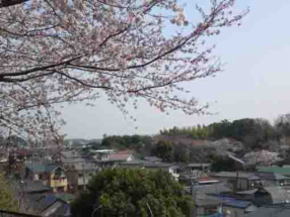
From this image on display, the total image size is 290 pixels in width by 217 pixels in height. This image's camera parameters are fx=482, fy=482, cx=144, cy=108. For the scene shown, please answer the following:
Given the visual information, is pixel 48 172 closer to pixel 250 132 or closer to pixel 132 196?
pixel 132 196

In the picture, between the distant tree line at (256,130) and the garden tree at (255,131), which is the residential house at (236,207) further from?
the garden tree at (255,131)

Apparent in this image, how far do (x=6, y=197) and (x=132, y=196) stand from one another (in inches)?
298

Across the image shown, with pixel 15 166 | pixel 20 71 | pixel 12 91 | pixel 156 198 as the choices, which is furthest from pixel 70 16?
pixel 156 198

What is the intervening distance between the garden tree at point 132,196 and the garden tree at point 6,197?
20.5 ft

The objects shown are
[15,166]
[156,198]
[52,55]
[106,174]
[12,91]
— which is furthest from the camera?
[106,174]

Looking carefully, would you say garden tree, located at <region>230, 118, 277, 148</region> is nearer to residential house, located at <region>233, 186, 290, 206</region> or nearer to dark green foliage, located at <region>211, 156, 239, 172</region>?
dark green foliage, located at <region>211, 156, 239, 172</region>

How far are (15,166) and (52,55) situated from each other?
6.55ft

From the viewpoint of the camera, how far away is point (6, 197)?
23.7 feet

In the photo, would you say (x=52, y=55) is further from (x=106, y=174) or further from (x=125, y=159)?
(x=125, y=159)

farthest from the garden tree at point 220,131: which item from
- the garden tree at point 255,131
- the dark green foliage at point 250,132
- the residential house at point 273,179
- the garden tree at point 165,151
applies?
the residential house at point 273,179

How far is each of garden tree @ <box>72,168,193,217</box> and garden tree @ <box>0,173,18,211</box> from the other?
6248 millimetres

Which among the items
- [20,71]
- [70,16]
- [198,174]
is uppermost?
[70,16]

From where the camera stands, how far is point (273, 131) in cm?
5234

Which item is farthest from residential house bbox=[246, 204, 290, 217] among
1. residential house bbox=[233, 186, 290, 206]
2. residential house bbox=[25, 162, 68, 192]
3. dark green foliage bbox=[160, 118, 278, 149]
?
dark green foliage bbox=[160, 118, 278, 149]
